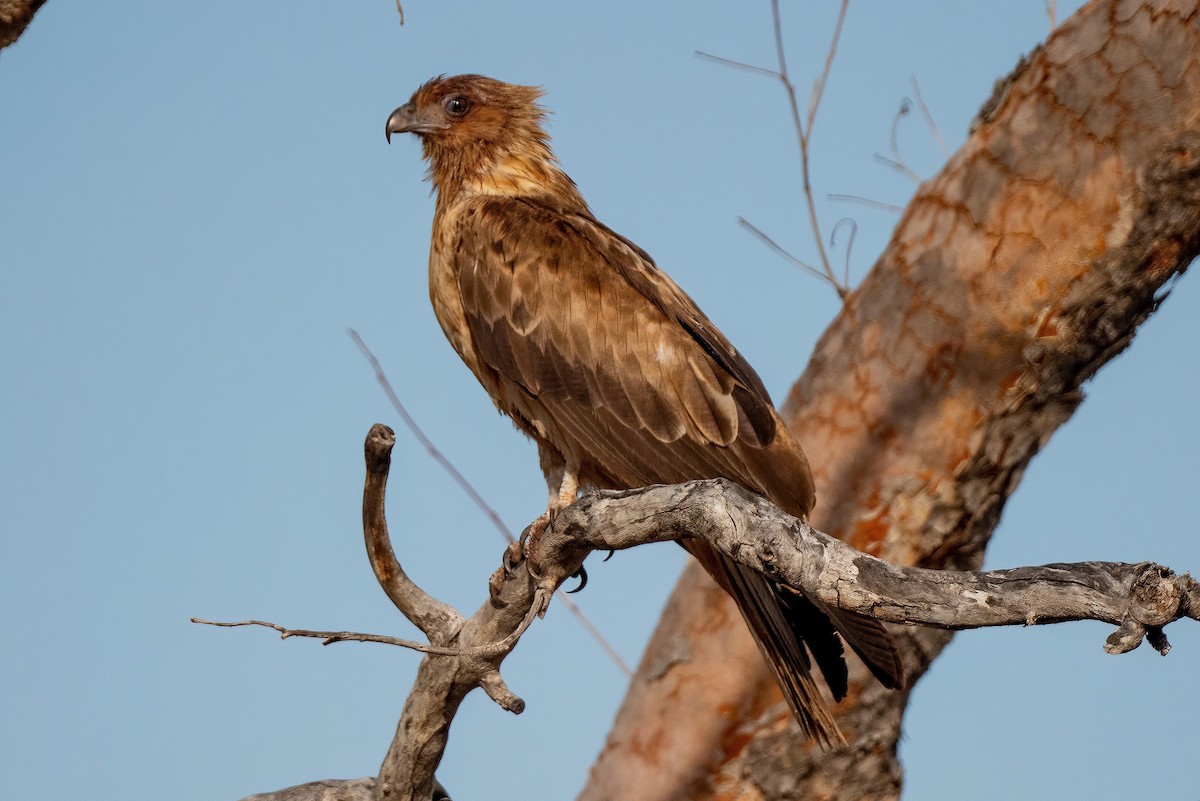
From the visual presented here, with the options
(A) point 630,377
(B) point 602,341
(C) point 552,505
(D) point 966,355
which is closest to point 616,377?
(A) point 630,377

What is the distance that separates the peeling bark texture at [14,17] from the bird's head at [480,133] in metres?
1.65

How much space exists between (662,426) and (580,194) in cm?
169

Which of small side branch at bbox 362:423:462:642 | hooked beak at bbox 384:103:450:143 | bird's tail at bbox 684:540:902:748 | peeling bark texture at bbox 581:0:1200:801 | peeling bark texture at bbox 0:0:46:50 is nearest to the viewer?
small side branch at bbox 362:423:462:642

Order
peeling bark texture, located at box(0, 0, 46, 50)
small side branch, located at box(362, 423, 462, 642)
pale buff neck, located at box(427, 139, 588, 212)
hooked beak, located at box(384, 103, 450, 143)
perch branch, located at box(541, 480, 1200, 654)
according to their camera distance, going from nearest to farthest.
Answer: perch branch, located at box(541, 480, 1200, 654), small side branch, located at box(362, 423, 462, 642), peeling bark texture, located at box(0, 0, 46, 50), pale buff neck, located at box(427, 139, 588, 212), hooked beak, located at box(384, 103, 450, 143)

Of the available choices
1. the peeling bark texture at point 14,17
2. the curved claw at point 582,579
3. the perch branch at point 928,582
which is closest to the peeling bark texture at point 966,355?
the curved claw at point 582,579

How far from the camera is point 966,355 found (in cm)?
634

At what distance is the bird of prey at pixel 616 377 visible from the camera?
4.34 metres

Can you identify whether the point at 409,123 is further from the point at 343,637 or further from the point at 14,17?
the point at 343,637

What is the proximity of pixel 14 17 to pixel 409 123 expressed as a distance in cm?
176

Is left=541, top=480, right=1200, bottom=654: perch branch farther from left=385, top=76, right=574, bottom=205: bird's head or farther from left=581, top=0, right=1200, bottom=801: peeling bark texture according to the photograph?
left=581, top=0, right=1200, bottom=801: peeling bark texture

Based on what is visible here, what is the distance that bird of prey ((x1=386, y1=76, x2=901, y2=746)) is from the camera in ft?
14.2

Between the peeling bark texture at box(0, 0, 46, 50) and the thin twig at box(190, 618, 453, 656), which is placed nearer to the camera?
the thin twig at box(190, 618, 453, 656)

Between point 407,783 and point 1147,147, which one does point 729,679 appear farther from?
point 1147,147

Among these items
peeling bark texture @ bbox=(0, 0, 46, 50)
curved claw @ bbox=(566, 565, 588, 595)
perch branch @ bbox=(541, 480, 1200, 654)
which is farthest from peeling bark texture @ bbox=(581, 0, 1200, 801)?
peeling bark texture @ bbox=(0, 0, 46, 50)
